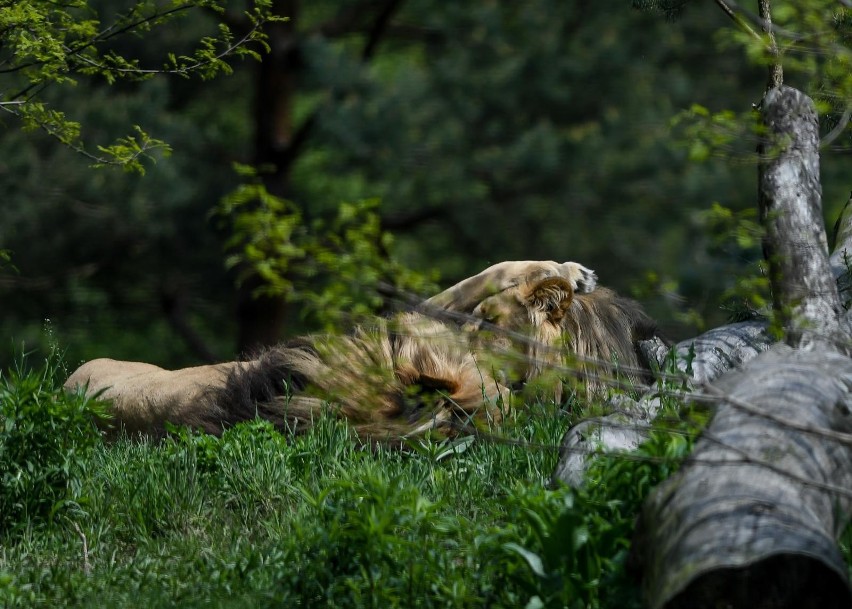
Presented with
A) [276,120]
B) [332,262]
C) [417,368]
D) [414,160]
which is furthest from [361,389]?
[276,120]

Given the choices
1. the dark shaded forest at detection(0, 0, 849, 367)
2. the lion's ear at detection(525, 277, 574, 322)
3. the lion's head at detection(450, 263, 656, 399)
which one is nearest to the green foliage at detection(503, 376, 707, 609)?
the lion's head at detection(450, 263, 656, 399)

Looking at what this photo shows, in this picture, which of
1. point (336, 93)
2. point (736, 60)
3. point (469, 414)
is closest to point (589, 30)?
point (736, 60)

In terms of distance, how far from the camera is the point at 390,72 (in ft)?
39.7

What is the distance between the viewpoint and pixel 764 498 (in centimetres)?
282

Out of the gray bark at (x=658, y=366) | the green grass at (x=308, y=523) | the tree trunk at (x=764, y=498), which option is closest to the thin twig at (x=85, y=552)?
the green grass at (x=308, y=523)

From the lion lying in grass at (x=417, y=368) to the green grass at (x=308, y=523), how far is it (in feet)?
0.59

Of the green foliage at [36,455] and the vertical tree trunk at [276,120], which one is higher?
the green foliage at [36,455]

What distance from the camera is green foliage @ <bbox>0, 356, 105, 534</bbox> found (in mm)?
4777

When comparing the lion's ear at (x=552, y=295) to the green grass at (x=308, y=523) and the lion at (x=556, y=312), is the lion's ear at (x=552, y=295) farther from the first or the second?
the green grass at (x=308, y=523)

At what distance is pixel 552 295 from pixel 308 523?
5.99ft

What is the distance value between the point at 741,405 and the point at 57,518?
10.2 ft

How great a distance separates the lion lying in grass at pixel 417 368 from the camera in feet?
16.9

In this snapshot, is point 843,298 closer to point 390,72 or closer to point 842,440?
point 842,440

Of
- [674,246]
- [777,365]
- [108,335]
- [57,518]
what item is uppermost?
[777,365]
